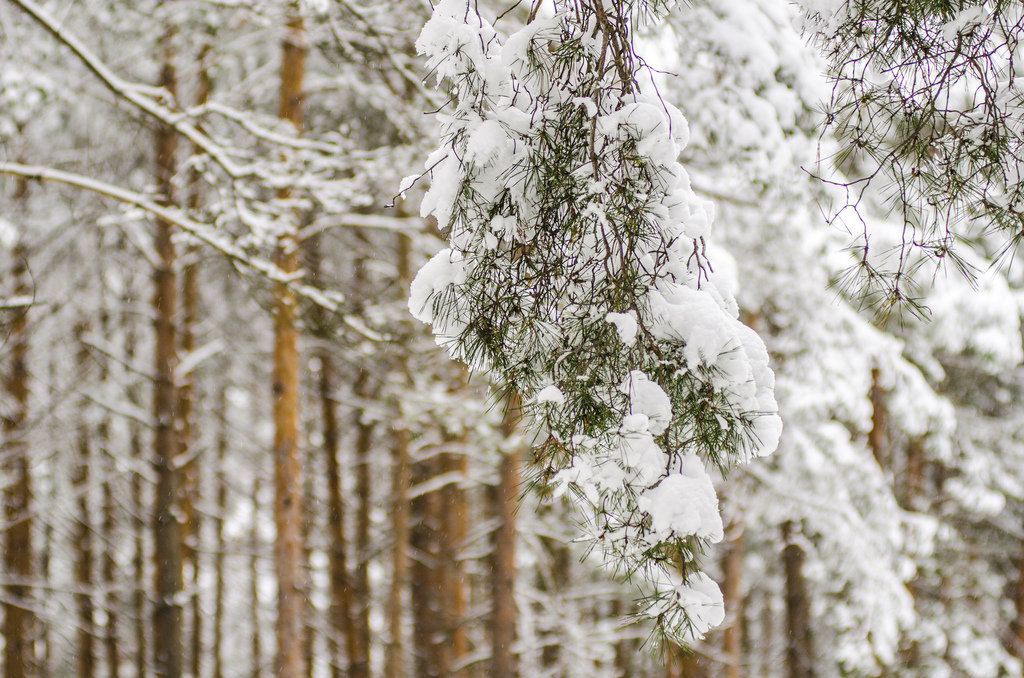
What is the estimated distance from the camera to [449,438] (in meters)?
11.0

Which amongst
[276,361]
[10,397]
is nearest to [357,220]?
[276,361]

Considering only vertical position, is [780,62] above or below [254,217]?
above

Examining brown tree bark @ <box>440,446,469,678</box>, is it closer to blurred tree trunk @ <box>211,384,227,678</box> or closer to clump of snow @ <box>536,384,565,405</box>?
blurred tree trunk @ <box>211,384,227,678</box>

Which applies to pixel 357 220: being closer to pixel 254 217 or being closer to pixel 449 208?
pixel 254 217

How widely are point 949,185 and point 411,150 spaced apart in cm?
429

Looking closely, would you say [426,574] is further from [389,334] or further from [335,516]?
[389,334]

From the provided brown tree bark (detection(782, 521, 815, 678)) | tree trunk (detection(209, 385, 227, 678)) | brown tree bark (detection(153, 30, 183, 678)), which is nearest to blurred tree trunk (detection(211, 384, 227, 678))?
tree trunk (detection(209, 385, 227, 678))

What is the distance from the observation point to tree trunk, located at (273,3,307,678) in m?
6.94

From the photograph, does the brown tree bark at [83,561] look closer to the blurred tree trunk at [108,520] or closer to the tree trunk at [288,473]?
the blurred tree trunk at [108,520]

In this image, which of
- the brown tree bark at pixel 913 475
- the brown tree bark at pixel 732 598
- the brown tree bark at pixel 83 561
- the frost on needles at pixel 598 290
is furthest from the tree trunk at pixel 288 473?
the brown tree bark at pixel 913 475

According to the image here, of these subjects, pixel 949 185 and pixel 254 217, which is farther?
pixel 254 217

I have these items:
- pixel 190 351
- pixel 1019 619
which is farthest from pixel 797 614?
pixel 190 351

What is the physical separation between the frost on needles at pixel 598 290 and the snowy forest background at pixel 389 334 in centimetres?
32

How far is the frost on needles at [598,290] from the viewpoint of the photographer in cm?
209
